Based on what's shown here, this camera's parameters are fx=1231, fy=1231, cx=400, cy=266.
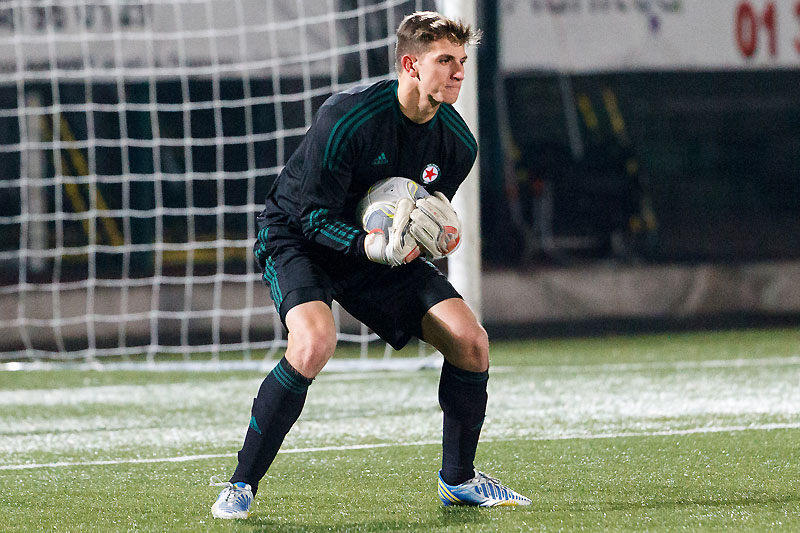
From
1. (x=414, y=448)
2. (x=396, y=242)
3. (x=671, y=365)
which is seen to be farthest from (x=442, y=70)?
(x=671, y=365)

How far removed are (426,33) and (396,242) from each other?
656mm

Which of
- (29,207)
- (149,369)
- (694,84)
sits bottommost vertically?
(149,369)

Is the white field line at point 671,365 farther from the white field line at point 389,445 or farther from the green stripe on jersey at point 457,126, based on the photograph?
the green stripe on jersey at point 457,126

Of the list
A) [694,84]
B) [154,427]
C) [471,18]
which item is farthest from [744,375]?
[694,84]

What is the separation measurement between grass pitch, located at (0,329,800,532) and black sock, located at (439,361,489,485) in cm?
14

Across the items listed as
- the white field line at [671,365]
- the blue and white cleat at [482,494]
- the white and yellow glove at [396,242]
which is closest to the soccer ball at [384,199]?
the white and yellow glove at [396,242]

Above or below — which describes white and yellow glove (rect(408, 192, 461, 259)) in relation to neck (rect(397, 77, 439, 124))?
below

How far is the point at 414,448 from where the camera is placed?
511cm

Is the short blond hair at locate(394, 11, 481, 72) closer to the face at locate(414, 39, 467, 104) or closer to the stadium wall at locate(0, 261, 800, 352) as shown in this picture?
the face at locate(414, 39, 467, 104)

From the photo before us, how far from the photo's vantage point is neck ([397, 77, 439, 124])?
150 inches

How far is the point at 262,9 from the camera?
31.3 feet

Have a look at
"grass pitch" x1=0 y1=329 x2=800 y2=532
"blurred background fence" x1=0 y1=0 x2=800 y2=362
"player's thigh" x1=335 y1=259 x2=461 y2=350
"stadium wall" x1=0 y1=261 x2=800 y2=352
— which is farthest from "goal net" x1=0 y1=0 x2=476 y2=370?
"player's thigh" x1=335 y1=259 x2=461 y2=350

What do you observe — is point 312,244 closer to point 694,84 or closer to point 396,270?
point 396,270

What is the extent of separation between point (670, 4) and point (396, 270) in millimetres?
8016
